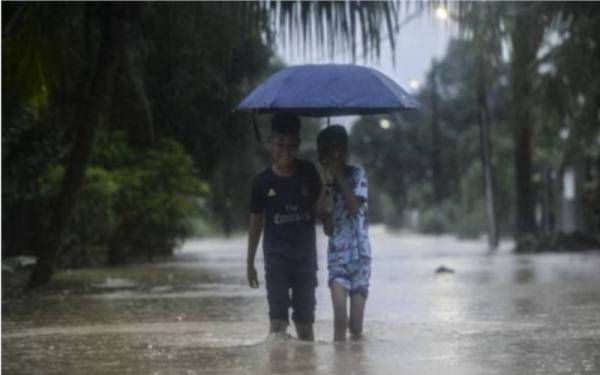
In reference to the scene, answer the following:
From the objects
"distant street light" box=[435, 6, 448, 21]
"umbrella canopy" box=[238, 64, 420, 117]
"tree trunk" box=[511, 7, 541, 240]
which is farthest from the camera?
"tree trunk" box=[511, 7, 541, 240]

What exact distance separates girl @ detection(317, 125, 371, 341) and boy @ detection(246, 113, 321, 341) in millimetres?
140

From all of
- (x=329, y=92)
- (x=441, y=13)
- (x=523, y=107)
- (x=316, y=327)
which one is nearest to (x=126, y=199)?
(x=523, y=107)

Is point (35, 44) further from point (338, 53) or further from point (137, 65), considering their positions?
point (137, 65)

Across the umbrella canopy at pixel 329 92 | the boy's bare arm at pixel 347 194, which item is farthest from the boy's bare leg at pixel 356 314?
the umbrella canopy at pixel 329 92

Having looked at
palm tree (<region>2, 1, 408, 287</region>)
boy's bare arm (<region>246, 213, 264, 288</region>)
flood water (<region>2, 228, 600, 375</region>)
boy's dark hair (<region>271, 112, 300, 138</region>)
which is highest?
palm tree (<region>2, 1, 408, 287</region>)

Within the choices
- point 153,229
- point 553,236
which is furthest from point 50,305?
point 553,236

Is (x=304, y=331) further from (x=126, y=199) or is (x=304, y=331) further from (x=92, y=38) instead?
(x=126, y=199)

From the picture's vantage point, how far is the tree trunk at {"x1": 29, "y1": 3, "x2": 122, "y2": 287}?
52.9ft

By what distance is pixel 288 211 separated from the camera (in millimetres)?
9133

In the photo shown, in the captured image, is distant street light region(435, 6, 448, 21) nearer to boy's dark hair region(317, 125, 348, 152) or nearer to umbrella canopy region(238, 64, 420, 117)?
umbrella canopy region(238, 64, 420, 117)

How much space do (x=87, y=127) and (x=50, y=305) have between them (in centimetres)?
306

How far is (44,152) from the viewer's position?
20.1 m

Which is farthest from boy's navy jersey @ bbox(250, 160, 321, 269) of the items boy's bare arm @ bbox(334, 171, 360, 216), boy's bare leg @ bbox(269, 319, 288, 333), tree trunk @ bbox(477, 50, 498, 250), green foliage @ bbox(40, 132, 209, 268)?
tree trunk @ bbox(477, 50, 498, 250)

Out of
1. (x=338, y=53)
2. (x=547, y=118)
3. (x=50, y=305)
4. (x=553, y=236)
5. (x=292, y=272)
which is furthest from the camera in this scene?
(x=553, y=236)
